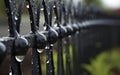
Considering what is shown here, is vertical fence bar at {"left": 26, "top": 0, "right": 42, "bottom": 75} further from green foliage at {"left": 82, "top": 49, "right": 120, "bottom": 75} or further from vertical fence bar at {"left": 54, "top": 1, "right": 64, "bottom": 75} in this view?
green foliage at {"left": 82, "top": 49, "right": 120, "bottom": 75}

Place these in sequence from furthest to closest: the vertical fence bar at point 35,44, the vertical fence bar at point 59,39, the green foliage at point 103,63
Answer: the green foliage at point 103,63 → the vertical fence bar at point 59,39 → the vertical fence bar at point 35,44

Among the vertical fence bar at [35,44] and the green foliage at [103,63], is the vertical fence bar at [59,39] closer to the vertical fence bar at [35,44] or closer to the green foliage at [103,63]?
the vertical fence bar at [35,44]

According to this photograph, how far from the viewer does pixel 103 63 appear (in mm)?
3408

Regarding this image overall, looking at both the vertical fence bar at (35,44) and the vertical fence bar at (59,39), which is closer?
the vertical fence bar at (35,44)

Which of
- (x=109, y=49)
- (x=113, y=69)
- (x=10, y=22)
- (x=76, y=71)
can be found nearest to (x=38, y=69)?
(x=10, y=22)

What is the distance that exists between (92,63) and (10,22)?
224 cm

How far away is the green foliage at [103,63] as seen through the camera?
10.1 feet

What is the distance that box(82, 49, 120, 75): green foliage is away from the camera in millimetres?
3082

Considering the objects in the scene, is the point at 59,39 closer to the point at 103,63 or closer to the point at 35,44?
the point at 35,44

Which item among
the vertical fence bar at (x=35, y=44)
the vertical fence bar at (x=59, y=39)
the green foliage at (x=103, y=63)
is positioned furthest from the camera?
the green foliage at (x=103, y=63)

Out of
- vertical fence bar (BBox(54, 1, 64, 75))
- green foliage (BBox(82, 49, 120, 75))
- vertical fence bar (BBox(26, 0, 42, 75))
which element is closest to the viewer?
vertical fence bar (BBox(26, 0, 42, 75))

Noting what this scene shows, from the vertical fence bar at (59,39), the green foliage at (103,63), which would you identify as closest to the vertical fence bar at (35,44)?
the vertical fence bar at (59,39)

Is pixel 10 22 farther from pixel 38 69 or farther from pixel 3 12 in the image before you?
pixel 38 69

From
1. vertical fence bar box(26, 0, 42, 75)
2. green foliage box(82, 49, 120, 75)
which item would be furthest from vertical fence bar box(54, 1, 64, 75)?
green foliage box(82, 49, 120, 75)
